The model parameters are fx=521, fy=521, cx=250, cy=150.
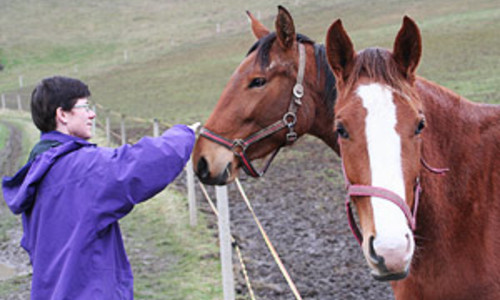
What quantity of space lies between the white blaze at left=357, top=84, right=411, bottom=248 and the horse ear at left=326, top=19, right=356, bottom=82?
25cm

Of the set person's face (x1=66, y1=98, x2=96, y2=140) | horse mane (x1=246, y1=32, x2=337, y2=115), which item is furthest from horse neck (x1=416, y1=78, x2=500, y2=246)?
person's face (x1=66, y1=98, x2=96, y2=140)

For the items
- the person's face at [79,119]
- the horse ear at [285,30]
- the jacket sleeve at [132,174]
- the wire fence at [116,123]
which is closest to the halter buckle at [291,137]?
the horse ear at [285,30]

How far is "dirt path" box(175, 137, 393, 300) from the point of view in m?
5.34

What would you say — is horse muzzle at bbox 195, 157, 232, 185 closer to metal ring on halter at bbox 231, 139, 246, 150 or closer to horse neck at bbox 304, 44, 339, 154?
metal ring on halter at bbox 231, 139, 246, 150

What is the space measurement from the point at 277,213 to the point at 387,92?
5795mm

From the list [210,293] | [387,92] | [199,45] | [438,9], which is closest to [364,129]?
[387,92]

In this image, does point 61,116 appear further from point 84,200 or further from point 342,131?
point 342,131

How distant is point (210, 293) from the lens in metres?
5.46

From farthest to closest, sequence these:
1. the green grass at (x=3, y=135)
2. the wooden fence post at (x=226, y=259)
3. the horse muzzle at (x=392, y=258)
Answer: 1. the green grass at (x=3, y=135)
2. the wooden fence post at (x=226, y=259)
3. the horse muzzle at (x=392, y=258)

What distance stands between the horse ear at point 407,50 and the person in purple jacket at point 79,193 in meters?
1.07

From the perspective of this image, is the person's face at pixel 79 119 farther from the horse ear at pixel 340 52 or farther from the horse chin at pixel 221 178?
the horse ear at pixel 340 52

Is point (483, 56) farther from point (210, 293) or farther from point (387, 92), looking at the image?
point (387, 92)

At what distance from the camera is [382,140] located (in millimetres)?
2191

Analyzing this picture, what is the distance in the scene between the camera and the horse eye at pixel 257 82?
343 cm
